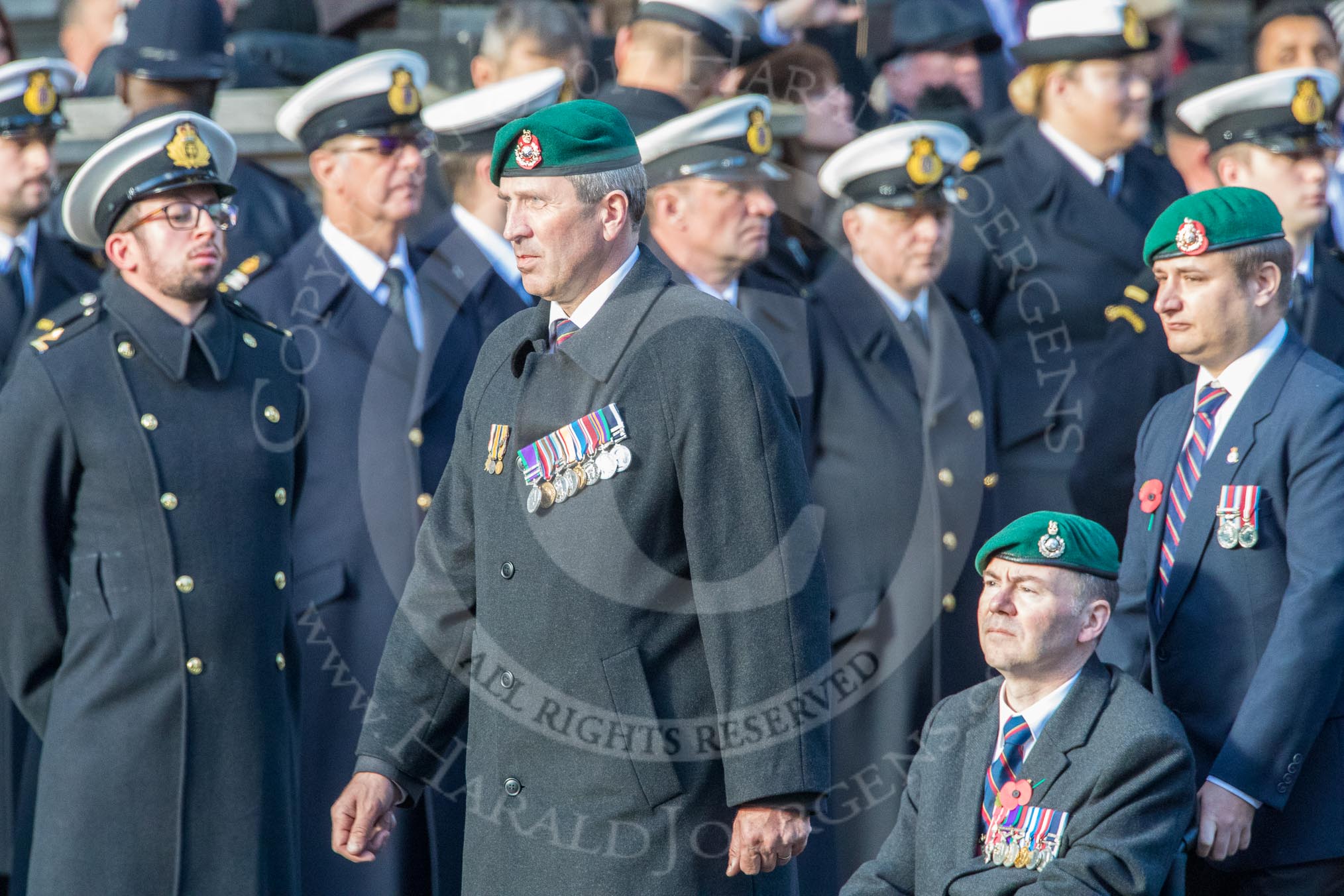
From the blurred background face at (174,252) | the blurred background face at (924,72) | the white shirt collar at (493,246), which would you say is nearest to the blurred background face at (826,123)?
the blurred background face at (924,72)

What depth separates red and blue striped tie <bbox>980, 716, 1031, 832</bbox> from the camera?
4.06 metres

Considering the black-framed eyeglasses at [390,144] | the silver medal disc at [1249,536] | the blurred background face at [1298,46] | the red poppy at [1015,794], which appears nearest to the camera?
the red poppy at [1015,794]

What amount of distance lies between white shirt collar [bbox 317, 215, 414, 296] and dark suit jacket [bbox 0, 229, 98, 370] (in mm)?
1051

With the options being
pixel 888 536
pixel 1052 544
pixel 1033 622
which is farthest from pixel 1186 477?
pixel 888 536

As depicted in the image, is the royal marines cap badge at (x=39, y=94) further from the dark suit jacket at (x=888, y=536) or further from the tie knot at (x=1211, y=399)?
the tie knot at (x=1211, y=399)

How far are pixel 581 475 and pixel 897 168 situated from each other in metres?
2.64

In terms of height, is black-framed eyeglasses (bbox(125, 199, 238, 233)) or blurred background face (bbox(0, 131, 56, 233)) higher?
black-framed eyeglasses (bbox(125, 199, 238, 233))

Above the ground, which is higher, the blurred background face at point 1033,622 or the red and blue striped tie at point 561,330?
the red and blue striped tie at point 561,330

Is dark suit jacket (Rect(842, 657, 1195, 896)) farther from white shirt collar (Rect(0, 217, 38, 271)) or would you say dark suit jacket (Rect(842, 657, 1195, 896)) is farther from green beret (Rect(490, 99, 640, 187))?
white shirt collar (Rect(0, 217, 38, 271))

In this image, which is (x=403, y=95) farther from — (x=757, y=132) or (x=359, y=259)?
(x=757, y=132)

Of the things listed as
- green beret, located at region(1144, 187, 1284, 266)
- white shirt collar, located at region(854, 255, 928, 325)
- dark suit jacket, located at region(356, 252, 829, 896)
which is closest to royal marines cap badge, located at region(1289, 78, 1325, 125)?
white shirt collar, located at region(854, 255, 928, 325)

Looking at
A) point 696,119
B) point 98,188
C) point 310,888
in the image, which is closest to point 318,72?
point 696,119

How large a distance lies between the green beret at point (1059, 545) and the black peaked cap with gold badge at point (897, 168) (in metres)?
1.96

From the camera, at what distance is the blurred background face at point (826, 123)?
7.62 m
